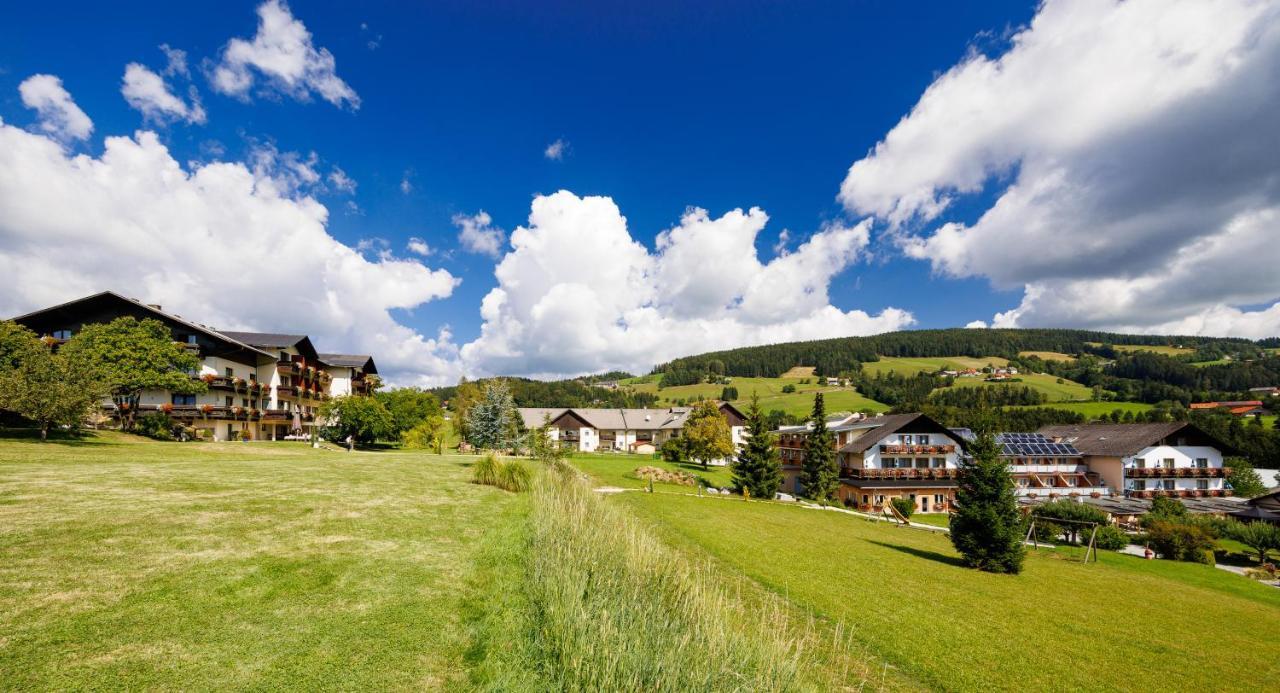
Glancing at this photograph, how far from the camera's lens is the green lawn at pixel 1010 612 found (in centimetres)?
1053

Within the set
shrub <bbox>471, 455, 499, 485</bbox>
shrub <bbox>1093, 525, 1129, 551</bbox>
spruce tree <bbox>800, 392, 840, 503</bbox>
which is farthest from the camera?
spruce tree <bbox>800, 392, 840, 503</bbox>

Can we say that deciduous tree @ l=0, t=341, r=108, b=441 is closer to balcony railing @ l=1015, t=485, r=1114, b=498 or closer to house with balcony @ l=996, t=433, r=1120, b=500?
balcony railing @ l=1015, t=485, r=1114, b=498

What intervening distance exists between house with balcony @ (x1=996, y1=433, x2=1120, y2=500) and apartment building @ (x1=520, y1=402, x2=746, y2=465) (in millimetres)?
40825

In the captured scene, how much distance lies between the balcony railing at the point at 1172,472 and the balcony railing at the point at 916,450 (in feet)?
76.5

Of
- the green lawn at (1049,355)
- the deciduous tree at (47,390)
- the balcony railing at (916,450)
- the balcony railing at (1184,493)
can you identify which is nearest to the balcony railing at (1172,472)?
the balcony railing at (1184,493)

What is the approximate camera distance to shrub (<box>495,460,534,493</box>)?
82.9 feet

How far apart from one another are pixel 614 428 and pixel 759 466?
53.3 meters

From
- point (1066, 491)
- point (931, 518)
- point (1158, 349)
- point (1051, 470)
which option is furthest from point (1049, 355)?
point (931, 518)

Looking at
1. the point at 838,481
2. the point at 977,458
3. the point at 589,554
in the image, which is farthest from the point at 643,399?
the point at 589,554

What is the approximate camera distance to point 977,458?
22547 millimetres

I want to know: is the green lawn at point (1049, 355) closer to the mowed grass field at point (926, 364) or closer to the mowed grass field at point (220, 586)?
the mowed grass field at point (926, 364)

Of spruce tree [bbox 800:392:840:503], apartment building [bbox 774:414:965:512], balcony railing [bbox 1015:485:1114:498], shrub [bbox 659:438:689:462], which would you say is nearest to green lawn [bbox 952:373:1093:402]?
balcony railing [bbox 1015:485:1114:498]

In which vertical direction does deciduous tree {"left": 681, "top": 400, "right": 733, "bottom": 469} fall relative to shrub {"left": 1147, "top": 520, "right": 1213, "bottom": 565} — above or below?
above

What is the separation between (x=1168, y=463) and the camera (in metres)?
58.2
